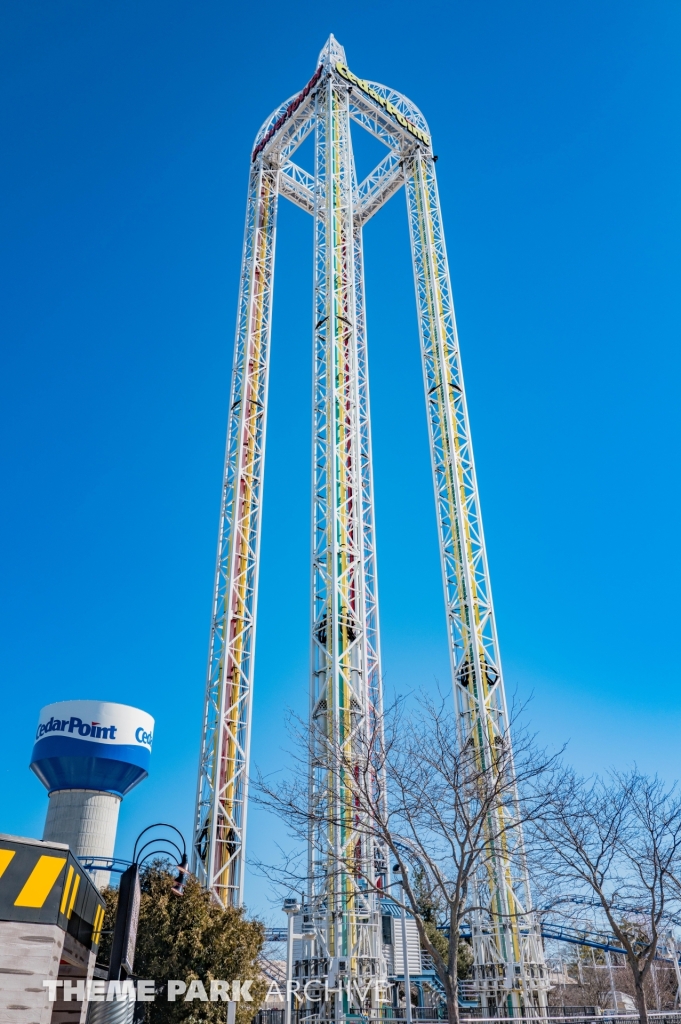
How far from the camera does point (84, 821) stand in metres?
38.6

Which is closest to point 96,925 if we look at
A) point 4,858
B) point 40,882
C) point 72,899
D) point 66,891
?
point 72,899

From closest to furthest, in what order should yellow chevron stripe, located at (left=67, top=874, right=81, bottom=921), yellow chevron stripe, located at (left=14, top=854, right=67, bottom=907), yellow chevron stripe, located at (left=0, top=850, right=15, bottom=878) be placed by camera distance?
yellow chevron stripe, located at (left=0, top=850, right=15, bottom=878), yellow chevron stripe, located at (left=14, top=854, right=67, bottom=907), yellow chevron stripe, located at (left=67, top=874, right=81, bottom=921)

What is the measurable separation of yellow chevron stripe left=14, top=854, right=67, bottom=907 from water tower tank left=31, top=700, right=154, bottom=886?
32824 mm

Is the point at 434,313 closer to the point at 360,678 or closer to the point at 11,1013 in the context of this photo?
the point at 360,678

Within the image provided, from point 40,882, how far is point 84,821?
33.7 metres

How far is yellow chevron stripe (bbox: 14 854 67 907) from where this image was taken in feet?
27.0

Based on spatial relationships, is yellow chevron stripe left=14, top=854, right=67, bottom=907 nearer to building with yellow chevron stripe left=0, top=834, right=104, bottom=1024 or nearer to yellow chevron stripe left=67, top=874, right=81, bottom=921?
building with yellow chevron stripe left=0, top=834, right=104, bottom=1024

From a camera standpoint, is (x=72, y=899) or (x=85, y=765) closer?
(x=72, y=899)

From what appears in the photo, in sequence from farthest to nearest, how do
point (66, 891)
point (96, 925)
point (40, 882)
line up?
1. point (96, 925)
2. point (66, 891)
3. point (40, 882)

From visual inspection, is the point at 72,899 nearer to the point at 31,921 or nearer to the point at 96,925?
the point at 31,921

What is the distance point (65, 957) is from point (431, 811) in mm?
7522

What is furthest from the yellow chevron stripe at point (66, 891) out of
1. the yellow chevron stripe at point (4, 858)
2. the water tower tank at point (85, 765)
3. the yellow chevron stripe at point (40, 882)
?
the water tower tank at point (85, 765)

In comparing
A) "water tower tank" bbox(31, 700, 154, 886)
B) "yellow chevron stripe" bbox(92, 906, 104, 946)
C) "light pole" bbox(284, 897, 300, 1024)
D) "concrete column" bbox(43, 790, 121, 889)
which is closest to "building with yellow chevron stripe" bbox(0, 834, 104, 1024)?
"yellow chevron stripe" bbox(92, 906, 104, 946)

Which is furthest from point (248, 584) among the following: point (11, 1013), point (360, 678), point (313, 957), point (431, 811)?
point (11, 1013)
